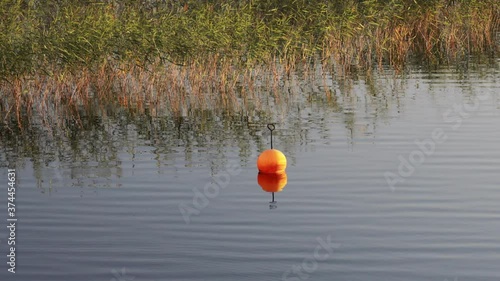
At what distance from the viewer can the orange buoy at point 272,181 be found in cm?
1681

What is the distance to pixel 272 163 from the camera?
17875 mm

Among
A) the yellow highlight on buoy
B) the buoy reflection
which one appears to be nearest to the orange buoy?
the buoy reflection

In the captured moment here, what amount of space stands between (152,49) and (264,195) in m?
10.4

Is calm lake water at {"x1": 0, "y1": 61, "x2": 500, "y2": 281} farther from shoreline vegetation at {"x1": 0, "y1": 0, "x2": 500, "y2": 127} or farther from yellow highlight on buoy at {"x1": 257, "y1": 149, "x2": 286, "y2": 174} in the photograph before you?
shoreline vegetation at {"x1": 0, "y1": 0, "x2": 500, "y2": 127}

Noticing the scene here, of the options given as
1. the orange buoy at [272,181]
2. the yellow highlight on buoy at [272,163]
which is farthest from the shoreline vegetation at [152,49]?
the orange buoy at [272,181]

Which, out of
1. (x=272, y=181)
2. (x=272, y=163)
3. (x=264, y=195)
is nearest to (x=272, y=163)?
(x=272, y=163)

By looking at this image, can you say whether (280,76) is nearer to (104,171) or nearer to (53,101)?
(53,101)

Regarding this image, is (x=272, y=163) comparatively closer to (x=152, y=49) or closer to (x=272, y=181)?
(x=272, y=181)

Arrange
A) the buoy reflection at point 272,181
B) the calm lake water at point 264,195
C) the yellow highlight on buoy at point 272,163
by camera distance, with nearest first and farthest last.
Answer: the calm lake water at point 264,195, the buoy reflection at point 272,181, the yellow highlight on buoy at point 272,163

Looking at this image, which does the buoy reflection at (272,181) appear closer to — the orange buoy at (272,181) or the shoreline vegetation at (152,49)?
the orange buoy at (272,181)

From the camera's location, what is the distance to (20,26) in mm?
25234

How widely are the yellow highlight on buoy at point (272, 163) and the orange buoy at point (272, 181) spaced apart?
117 mm

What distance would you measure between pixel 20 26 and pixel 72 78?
2.30 metres

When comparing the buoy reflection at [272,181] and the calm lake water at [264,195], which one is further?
the buoy reflection at [272,181]
